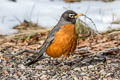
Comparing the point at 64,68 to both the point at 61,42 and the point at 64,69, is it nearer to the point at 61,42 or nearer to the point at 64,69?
the point at 64,69

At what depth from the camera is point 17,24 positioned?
9242 millimetres

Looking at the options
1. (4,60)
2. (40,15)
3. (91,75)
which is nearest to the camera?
(91,75)

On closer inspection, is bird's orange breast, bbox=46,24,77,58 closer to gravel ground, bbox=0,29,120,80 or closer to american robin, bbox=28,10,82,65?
american robin, bbox=28,10,82,65

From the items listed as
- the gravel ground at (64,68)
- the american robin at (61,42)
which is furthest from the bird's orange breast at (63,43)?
the gravel ground at (64,68)

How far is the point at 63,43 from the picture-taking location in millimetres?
6609

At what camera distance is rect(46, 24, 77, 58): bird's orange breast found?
661 centimetres

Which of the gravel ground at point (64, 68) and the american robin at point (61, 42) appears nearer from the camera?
the gravel ground at point (64, 68)

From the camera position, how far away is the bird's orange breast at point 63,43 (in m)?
6.61

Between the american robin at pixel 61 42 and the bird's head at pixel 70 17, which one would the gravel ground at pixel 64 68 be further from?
the bird's head at pixel 70 17

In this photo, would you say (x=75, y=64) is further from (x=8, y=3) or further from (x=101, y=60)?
(x=8, y=3)

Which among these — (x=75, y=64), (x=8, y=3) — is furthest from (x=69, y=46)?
(x=8, y=3)

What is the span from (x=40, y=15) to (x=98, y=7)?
4.58ft

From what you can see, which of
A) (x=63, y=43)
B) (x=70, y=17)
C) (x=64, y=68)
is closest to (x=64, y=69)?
(x=64, y=68)

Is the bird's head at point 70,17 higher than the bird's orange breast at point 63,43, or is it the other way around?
the bird's head at point 70,17
